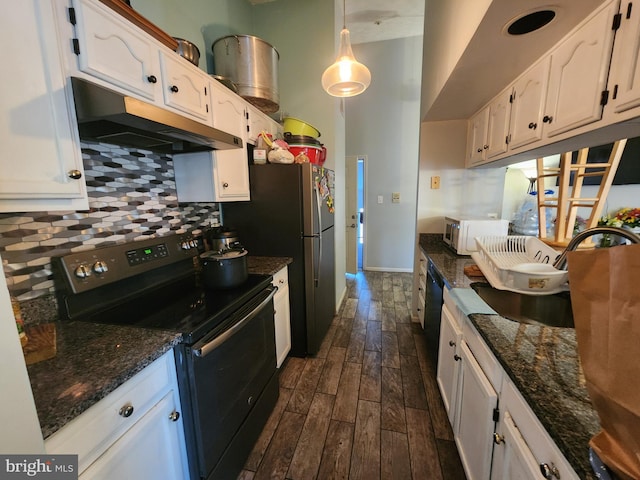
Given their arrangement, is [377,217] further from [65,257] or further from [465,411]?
[65,257]

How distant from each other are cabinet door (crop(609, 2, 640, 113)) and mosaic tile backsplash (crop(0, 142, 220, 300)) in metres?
2.09

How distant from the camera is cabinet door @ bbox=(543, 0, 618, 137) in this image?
946mm

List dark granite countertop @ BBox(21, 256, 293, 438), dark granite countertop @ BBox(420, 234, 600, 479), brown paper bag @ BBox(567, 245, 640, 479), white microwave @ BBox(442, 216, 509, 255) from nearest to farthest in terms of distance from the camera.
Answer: brown paper bag @ BBox(567, 245, 640, 479) → dark granite countertop @ BBox(420, 234, 600, 479) → dark granite countertop @ BBox(21, 256, 293, 438) → white microwave @ BBox(442, 216, 509, 255)

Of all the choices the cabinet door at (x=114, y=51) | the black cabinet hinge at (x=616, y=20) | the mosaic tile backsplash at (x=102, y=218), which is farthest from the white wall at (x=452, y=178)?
the cabinet door at (x=114, y=51)

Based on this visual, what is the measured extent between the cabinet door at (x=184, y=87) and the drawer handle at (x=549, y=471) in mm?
1852

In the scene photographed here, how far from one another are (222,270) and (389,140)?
3.68 meters

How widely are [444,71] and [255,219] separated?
163cm

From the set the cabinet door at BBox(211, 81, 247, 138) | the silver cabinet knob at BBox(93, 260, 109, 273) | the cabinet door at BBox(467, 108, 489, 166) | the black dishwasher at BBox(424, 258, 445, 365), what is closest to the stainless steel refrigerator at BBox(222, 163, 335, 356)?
the cabinet door at BBox(211, 81, 247, 138)

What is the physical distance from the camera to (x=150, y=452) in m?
0.88

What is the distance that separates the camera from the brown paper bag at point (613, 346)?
42 centimetres

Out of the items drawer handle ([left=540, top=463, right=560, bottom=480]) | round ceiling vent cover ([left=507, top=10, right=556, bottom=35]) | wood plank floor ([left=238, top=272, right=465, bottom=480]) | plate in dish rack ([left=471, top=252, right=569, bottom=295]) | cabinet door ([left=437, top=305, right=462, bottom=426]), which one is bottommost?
wood plank floor ([left=238, top=272, right=465, bottom=480])

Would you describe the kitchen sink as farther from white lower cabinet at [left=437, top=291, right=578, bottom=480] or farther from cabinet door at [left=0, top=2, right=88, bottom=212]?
cabinet door at [left=0, top=2, right=88, bottom=212]

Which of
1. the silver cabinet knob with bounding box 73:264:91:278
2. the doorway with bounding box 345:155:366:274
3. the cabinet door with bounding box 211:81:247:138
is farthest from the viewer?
the doorway with bounding box 345:155:366:274

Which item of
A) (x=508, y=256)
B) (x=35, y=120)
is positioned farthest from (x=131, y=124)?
(x=508, y=256)
